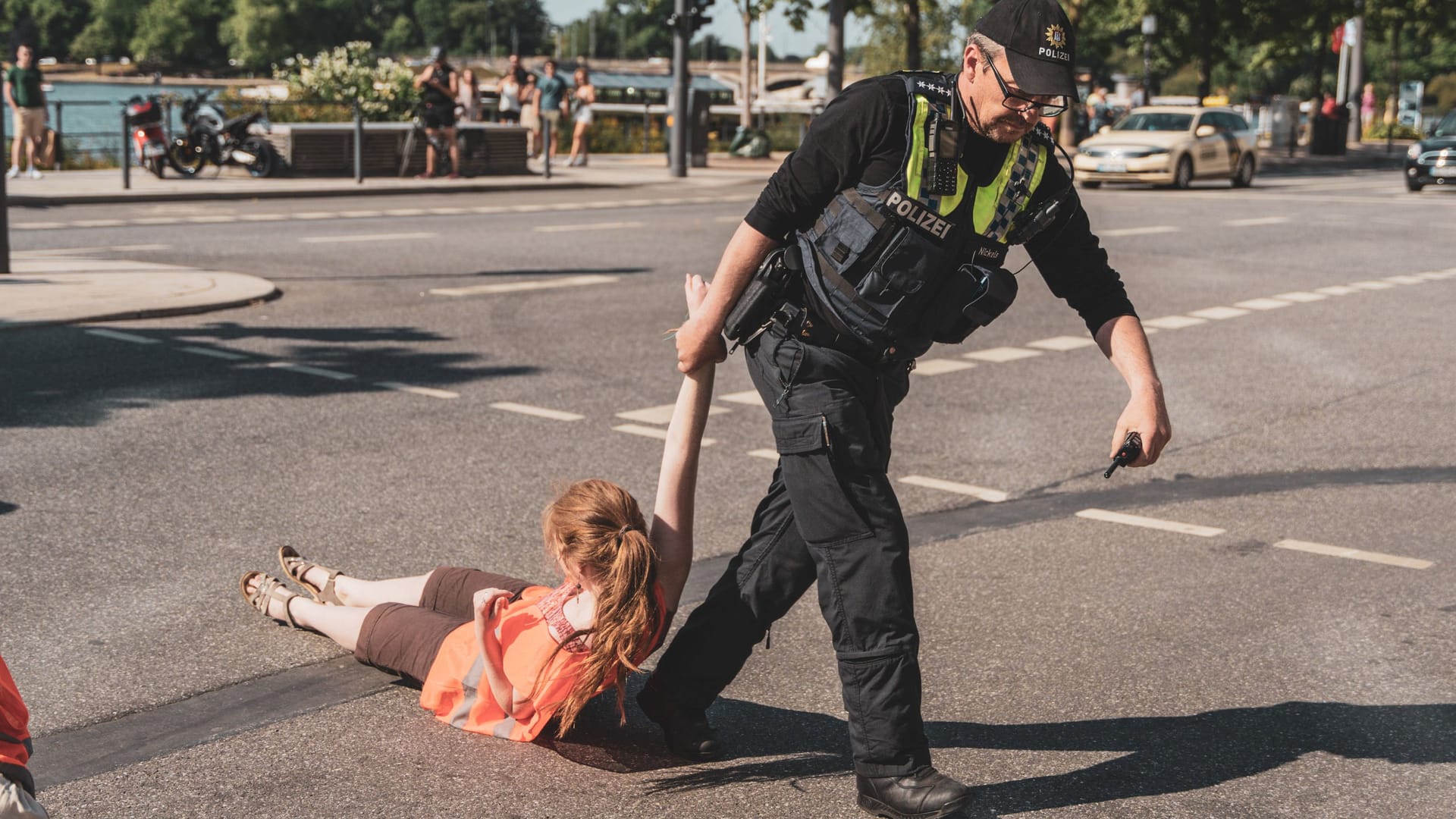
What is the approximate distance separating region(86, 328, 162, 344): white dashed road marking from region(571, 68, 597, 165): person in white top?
64.0 feet

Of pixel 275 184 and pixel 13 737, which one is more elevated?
pixel 275 184

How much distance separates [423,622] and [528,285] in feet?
29.3

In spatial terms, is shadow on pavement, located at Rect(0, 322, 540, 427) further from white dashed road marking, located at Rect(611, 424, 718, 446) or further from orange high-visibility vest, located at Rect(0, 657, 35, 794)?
orange high-visibility vest, located at Rect(0, 657, 35, 794)

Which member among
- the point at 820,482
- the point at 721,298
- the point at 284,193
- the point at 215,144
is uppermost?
the point at 215,144

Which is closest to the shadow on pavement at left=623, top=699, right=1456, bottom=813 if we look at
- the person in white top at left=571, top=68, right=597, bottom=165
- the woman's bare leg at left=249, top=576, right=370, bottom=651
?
the woman's bare leg at left=249, top=576, right=370, bottom=651

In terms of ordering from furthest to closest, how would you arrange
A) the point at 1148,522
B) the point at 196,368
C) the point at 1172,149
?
the point at 1172,149, the point at 196,368, the point at 1148,522

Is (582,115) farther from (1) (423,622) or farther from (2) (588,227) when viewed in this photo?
(1) (423,622)

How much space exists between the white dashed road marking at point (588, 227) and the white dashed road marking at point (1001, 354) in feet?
26.9

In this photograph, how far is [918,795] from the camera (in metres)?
3.34

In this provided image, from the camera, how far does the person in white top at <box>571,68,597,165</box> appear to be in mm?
29406

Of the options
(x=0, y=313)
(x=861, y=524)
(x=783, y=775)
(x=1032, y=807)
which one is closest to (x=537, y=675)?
(x=783, y=775)

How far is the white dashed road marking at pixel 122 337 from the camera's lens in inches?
379

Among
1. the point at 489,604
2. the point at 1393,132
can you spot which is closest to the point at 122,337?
the point at 489,604

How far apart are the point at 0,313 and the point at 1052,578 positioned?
754 cm
